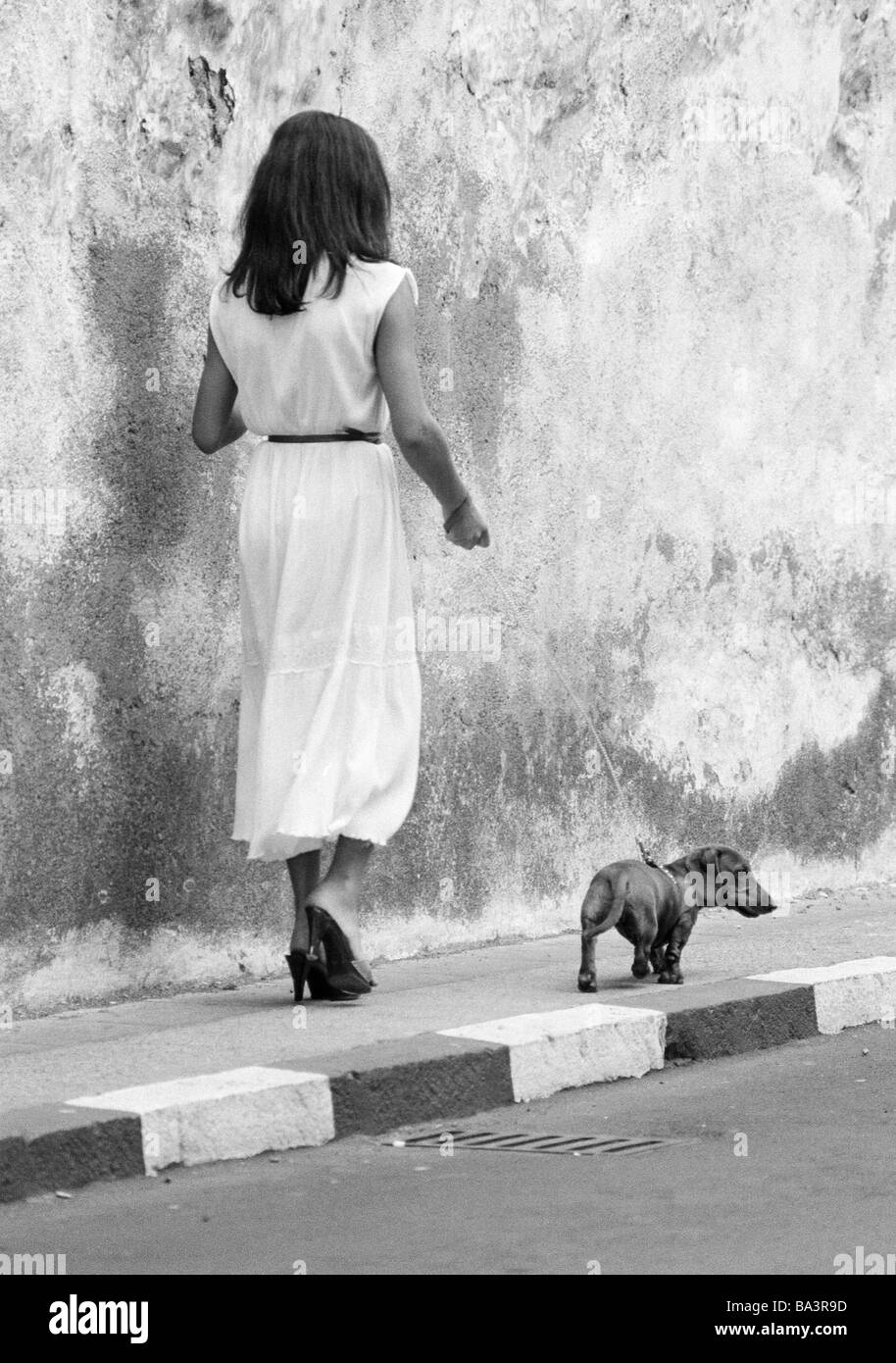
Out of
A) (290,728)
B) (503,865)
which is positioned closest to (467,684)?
(503,865)

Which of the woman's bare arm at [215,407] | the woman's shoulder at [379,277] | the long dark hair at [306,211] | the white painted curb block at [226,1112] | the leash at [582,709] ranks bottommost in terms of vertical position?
the white painted curb block at [226,1112]

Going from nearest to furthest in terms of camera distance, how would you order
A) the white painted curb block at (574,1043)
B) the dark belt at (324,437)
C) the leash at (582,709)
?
the white painted curb block at (574,1043) < the dark belt at (324,437) < the leash at (582,709)

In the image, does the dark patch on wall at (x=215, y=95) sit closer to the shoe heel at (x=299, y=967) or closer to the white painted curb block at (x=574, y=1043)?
the shoe heel at (x=299, y=967)

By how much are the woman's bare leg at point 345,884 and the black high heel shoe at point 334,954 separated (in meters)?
0.02

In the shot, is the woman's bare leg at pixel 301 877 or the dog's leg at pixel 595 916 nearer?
the woman's bare leg at pixel 301 877

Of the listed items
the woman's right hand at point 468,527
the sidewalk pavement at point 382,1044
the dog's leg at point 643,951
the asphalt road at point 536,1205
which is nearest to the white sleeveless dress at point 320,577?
the woman's right hand at point 468,527

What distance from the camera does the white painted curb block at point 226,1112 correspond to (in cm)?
468

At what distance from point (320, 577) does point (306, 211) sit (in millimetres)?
904

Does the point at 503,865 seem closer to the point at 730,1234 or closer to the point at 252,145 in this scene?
the point at 252,145

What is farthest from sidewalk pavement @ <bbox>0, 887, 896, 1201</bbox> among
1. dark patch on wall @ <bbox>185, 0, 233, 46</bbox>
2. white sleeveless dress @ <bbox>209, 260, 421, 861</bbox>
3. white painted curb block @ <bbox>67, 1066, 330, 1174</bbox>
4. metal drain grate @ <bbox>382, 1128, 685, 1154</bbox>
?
dark patch on wall @ <bbox>185, 0, 233, 46</bbox>

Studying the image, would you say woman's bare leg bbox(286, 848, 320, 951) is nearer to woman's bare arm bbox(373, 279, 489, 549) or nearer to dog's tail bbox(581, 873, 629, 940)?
dog's tail bbox(581, 873, 629, 940)

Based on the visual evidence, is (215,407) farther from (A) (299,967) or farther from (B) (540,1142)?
(B) (540,1142)
